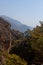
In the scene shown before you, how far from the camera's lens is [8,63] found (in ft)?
32.5

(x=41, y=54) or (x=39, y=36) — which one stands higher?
(x=39, y=36)

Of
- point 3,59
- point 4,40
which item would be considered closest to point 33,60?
point 3,59

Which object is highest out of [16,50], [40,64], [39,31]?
[39,31]

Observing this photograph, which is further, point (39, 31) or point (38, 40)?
point (39, 31)

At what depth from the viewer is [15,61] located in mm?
10195

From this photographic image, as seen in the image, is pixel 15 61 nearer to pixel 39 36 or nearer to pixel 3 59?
pixel 3 59

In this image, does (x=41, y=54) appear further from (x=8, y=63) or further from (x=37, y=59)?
(x=8, y=63)

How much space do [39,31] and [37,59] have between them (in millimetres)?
2052

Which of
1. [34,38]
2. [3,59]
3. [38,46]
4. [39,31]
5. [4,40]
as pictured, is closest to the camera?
[3,59]

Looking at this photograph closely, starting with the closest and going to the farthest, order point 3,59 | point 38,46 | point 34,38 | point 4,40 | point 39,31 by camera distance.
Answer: point 3,59, point 38,46, point 34,38, point 39,31, point 4,40

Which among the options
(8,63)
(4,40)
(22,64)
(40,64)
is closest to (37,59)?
(40,64)

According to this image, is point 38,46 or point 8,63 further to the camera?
point 38,46

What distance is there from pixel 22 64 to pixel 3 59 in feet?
3.73

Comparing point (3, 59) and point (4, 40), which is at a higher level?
point (4, 40)
